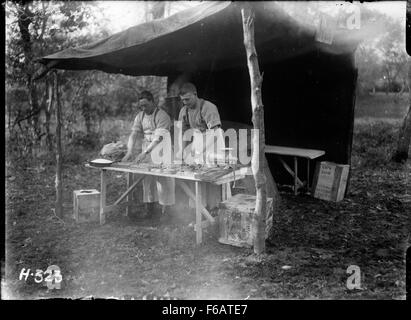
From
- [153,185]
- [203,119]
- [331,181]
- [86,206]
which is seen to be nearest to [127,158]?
[153,185]

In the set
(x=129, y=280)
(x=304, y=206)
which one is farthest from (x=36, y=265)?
(x=304, y=206)

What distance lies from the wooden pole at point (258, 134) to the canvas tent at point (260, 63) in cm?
53

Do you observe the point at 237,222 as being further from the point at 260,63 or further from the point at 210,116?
the point at 260,63

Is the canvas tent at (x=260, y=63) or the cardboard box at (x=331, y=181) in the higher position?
the canvas tent at (x=260, y=63)

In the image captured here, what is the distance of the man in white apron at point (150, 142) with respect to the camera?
5.29 m

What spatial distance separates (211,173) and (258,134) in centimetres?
79

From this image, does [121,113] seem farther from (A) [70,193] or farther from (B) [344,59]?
(B) [344,59]

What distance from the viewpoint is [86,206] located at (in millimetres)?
5391

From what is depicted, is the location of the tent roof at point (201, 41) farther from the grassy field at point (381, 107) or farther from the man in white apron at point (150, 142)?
the grassy field at point (381, 107)

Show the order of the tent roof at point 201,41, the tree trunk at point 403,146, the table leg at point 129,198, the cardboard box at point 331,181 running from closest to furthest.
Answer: the tent roof at point 201,41 → the table leg at point 129,198 → the cardboard box at point 331,181 → the tree trunk at point 403,146

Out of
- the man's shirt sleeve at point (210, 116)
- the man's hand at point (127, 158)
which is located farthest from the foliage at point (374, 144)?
the man's hand at point (127, 158)

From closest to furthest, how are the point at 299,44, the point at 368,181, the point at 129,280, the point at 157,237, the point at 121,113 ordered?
the point at 129,280, the point at 157,237, the point at 299,44, the point at 368,181, the point at 121,113

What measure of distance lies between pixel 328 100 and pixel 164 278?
4433 millimetres

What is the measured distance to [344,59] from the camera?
20.5ft
